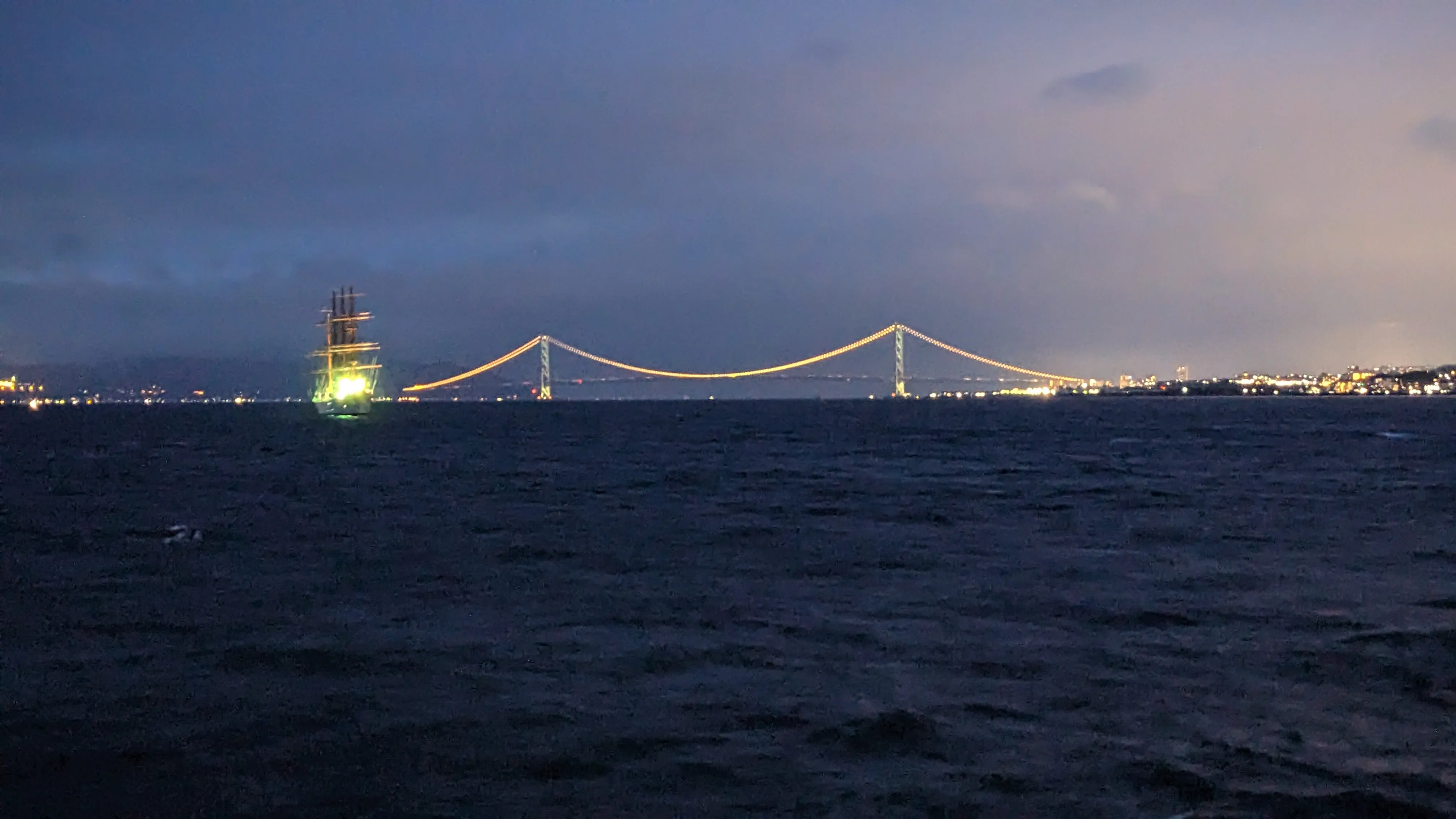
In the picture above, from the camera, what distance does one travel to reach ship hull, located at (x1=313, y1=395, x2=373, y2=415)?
116m

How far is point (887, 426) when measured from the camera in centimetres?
8088

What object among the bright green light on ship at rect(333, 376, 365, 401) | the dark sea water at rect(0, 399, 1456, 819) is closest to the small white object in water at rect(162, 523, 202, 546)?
the dark sea water at rect(0, 399, 1456, 819)

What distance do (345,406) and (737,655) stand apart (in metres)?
112

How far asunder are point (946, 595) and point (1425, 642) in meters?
5.22

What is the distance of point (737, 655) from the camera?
37.6ft

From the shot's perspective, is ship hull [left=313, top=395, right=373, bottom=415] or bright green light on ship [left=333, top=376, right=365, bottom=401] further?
bright green light on ship [left=333, top=376, right=365, bottom=401]

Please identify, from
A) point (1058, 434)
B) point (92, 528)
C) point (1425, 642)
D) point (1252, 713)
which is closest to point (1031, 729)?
point (1252, 713)

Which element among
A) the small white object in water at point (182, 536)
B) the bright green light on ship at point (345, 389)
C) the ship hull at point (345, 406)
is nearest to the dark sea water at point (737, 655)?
the small white object in water at point (182, 536)

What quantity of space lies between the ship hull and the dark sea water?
8937cm

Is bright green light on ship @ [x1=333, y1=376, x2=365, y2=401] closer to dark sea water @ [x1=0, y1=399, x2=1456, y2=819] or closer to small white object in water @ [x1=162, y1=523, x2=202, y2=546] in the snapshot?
dark sea water @ [x1=0, y1=399, x2=1456, y2=819]

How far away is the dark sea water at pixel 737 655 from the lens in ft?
25.4

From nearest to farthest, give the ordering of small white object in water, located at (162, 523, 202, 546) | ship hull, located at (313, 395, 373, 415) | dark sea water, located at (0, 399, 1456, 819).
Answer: dark sea water, located at (0, 399, 1456, 819) → small white object in water, located at (162, 523, 202, 546) → ship hull, located at (313, 395, 373, 415)

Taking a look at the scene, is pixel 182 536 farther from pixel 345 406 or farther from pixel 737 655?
pixel 345 406

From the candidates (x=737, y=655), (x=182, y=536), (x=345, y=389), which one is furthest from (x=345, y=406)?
(x=737, y=655)
